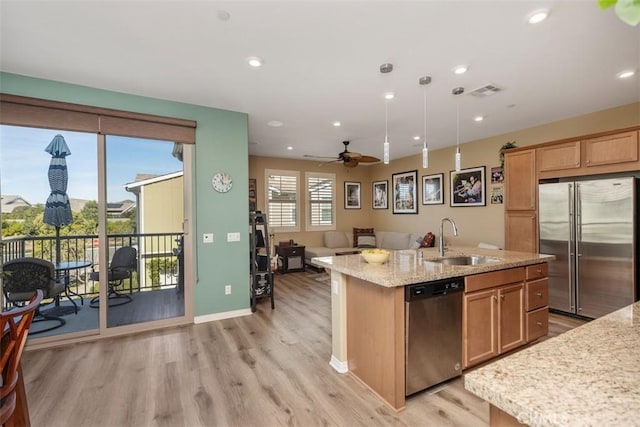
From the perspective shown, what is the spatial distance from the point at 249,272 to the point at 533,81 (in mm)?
4017

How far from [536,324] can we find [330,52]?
3169mm

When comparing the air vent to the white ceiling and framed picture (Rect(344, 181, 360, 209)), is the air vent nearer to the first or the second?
the white ceiling

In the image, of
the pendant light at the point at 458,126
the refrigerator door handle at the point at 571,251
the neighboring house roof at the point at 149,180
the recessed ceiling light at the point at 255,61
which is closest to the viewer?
the recessed ceiling light at the point at 255,61

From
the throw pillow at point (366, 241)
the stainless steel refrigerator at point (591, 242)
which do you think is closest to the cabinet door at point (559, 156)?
the stainless steel refrigerator at point (591, 242)

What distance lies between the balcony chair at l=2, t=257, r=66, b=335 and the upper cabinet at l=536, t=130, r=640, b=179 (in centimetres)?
616

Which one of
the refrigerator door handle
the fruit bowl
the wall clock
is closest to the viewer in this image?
the fruit bowl

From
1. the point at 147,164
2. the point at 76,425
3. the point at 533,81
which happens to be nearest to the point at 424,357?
the point at 76,425

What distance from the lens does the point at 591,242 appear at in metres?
3.48

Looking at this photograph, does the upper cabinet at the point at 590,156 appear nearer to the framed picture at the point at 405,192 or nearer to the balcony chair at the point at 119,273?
the framed picture at the point at 405,192

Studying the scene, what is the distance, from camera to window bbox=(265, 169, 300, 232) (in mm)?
7008

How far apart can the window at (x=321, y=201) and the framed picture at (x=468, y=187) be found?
9.78ft

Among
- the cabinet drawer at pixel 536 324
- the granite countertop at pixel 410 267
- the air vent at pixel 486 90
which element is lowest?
the cabinet drawer at pixel 536 324

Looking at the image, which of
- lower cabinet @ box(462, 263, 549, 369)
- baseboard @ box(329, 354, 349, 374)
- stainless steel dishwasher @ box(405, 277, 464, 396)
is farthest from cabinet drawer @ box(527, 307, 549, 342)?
baseboard @ box(329, 354, 349, 374)

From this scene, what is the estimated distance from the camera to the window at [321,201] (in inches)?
296
